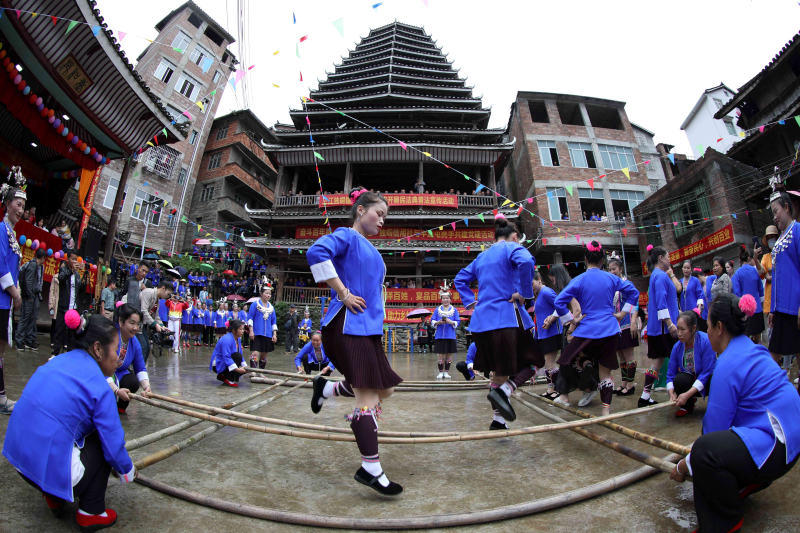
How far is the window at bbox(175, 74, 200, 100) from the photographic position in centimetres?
2677

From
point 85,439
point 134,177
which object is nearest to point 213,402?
point 85,439

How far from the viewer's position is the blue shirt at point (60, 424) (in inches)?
62.3

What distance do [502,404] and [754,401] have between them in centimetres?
167

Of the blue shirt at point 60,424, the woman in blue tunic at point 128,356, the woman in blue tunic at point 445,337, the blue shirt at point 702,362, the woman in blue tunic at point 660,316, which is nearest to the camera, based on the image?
the blue shirt at point 60,424

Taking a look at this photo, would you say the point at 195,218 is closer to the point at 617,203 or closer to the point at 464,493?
the point at 617,203

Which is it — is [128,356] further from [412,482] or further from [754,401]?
[754,401]

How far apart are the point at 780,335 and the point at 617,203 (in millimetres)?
23138

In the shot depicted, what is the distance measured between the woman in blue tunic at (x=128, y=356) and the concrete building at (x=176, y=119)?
23260 mm

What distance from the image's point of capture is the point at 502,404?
9.91 feet

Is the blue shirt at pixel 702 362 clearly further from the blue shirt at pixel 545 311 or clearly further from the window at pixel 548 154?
the window at pixel 548 154

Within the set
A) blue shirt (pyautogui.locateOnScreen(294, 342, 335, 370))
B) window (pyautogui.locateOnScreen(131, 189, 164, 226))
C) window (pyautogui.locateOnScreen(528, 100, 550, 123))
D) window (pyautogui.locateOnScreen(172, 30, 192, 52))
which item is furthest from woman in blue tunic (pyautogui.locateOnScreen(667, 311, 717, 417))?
window (pyautogui.locateOnScreen(172, 30, 192, 52))

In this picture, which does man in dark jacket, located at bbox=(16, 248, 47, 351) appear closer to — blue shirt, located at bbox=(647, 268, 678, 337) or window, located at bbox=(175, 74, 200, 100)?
blue shirt, located at bbox=(647, 268, 678, 337)

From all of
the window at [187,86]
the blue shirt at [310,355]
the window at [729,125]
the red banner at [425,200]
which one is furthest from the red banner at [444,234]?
the window at [729,125]

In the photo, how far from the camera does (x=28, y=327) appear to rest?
735 centimetres
